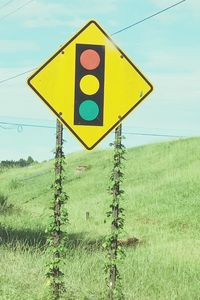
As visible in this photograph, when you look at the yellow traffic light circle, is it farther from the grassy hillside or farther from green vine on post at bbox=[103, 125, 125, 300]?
the grassy hillside

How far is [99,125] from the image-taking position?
25.8ft

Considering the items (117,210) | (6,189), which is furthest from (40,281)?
(6,189)

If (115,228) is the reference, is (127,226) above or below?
above

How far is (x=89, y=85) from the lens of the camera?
791 centimetres

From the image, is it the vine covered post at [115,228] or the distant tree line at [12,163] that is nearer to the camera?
the vine covered post at [115,228]

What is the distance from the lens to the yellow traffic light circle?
7914mm

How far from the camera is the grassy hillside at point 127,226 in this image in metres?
10.6

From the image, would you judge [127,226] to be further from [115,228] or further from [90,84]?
[90,84]

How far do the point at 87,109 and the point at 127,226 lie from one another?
2590 cm

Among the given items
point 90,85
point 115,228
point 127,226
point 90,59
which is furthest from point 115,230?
point 127,226

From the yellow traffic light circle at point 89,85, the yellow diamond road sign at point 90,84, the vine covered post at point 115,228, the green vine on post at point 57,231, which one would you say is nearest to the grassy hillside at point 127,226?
the green vine on post at point 57,231

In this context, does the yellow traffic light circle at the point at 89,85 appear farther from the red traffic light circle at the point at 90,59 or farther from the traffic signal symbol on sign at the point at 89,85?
the red traffic light circle at the point at 90,59

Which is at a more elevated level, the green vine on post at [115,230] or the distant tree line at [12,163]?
the distant tree line at [12,163]

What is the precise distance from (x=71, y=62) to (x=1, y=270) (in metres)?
4.18
